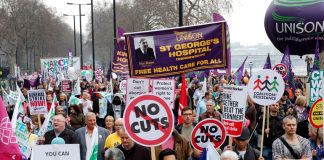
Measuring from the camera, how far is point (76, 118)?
11516 mm

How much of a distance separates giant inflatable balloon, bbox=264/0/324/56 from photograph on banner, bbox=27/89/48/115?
12.0 m

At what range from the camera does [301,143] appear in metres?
7.73

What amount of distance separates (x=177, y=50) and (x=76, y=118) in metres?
2.50

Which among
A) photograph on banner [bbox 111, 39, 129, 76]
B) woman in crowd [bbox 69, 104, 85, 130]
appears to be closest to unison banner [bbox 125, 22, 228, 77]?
woman in crowd [bbox 69, 104, 85, 130]

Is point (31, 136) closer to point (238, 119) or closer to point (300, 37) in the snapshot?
point (238, 119)

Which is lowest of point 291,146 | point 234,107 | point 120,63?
point 291,146

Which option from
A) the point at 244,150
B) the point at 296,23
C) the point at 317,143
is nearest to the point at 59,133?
the point at 244,150

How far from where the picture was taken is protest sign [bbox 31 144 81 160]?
677 centimetres

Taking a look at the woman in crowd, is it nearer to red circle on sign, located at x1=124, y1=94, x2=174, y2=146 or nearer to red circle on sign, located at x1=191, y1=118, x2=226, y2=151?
red circle on sign, located at x1=191, y1=118, x2=226, y2=151

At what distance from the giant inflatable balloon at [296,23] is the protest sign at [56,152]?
15921 mm

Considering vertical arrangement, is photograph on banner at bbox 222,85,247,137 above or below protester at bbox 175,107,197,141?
above

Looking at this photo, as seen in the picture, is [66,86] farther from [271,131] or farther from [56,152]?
[56,152]

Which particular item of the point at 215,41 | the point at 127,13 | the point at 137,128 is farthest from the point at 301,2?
the point at 127,13

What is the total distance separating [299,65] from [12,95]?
100 meters
